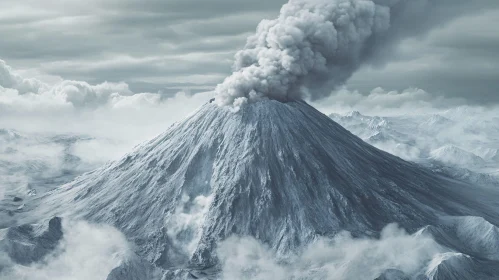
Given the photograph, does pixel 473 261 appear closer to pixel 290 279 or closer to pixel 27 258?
pixel 290 279

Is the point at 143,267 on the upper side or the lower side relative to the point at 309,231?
lower

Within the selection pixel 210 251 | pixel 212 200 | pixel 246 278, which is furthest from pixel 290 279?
pixel 212 200

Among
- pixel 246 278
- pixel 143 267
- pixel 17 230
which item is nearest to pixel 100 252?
pixel 143 267

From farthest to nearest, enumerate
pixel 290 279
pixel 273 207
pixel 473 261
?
1. pixel 273 207
2. pixel 473 261
3. pixel 290 279

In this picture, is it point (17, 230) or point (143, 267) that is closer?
point (143, 267)

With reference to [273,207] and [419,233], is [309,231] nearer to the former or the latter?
[273,207]

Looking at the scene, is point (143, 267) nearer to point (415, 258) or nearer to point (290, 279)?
point (290, 279)

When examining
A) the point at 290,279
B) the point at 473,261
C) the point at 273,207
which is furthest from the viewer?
the point at 273,207

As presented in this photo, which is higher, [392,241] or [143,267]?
[392,241]

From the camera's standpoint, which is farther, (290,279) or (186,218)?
(186,218)
